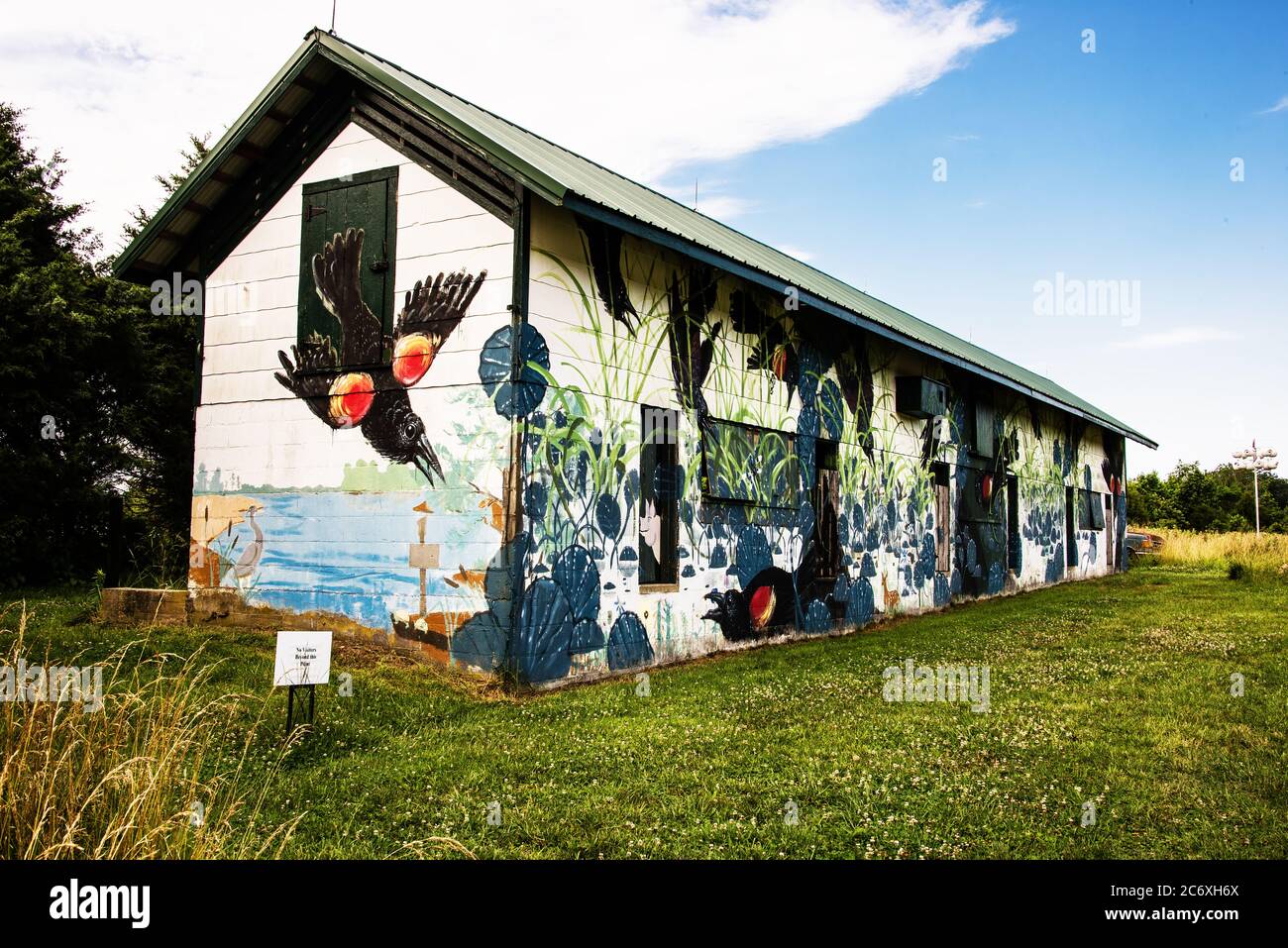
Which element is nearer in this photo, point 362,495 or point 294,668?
point 294,668

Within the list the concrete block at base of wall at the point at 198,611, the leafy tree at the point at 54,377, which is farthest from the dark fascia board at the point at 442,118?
the leafy tree at the point at 54,377

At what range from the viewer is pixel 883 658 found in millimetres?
11039

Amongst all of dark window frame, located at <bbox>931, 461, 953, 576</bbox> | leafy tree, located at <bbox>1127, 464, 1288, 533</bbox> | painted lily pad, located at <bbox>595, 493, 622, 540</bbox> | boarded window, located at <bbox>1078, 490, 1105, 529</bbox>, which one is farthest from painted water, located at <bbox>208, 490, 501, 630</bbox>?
leafy tree, located at <bbox>1127, 464, 1288, 533</bbox>

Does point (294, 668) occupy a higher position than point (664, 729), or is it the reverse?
point (294, 668)

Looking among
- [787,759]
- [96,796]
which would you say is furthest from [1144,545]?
[96,796]

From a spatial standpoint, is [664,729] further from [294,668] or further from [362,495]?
[362,495]

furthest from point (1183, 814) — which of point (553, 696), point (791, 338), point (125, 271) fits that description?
point (125, 271)

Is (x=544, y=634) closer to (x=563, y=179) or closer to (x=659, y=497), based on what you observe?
(x=659, y=497)

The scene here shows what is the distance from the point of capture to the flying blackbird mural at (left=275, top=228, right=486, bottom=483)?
980 centimetres

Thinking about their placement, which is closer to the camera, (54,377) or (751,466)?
(751,466)

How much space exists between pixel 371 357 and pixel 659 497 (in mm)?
3548
